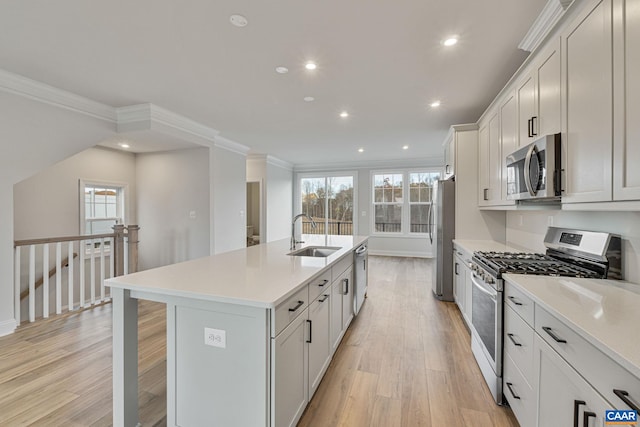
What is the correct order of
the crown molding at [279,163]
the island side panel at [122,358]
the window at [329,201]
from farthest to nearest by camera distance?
the window at [329,201] < the crown molding at [279,163] < the island side panel at [122,358]

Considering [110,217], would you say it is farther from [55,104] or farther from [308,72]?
[308,72]

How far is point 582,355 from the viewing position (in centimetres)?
102

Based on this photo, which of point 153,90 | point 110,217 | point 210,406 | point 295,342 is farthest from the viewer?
point 110,217

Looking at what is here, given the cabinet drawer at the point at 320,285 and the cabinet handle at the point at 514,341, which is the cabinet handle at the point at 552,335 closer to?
the cabinet handle at the point at 514,341

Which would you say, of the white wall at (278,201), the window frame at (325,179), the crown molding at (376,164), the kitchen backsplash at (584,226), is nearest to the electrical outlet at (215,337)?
the kitchen backsplash at (584,226)

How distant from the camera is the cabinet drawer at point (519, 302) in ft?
4.82

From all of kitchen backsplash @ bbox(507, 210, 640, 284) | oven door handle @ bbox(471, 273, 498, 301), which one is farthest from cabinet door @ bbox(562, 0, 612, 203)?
oven door handle @ bbox(471, 273, 498, 301)

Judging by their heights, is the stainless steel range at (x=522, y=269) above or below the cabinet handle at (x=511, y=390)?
above

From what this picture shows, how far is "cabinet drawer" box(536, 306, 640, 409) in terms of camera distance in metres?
0.82

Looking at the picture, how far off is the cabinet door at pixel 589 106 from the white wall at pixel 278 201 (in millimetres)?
6151

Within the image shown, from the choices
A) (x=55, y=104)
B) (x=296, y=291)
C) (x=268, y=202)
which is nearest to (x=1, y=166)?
(x=55, y=104)

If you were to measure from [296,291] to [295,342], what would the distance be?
30cm

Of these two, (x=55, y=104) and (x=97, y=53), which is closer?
(x=97, y=53)

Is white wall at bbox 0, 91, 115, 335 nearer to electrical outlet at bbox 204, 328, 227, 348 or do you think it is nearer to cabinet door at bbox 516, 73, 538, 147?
electrical outlet at bbox 204, 328, 227, 348
